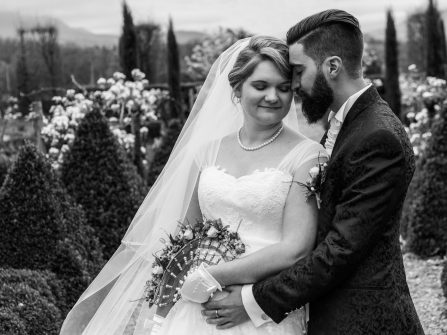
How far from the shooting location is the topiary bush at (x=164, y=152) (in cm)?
931

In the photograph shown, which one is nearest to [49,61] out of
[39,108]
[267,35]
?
[39,108]

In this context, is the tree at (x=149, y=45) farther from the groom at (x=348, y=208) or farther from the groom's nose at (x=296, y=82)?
the groom at (x=348, y=208)

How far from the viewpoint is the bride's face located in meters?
2.78

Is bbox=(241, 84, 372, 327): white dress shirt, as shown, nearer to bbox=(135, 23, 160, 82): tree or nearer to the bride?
the bride

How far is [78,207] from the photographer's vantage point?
229 inches

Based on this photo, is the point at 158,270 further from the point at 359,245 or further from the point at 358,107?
the point at 358,107

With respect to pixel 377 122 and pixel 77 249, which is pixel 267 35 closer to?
pixel 377 122

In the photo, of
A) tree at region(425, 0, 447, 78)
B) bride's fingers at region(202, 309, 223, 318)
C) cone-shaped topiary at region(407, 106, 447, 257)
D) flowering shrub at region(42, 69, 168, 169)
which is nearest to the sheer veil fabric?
bride's fingers at region(202, 309, 223, 318)

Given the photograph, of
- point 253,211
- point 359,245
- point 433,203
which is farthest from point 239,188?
point 433,203

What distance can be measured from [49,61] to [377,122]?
95.6ft

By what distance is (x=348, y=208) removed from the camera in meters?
2.41

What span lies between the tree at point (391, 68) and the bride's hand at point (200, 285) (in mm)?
19339

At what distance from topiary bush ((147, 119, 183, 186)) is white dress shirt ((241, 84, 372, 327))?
6.57 m

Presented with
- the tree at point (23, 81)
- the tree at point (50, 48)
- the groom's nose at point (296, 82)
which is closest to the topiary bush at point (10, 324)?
the groom's nose at point (296, 82)
